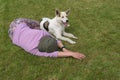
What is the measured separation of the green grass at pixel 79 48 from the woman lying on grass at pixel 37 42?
0.14 metres

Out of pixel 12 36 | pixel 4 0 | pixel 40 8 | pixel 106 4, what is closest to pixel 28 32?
pixel 12 36

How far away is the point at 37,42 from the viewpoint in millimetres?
6395

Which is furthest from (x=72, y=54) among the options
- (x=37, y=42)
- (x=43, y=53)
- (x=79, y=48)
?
(x=37, y=42)

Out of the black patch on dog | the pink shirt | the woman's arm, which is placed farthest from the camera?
the black patch on dog

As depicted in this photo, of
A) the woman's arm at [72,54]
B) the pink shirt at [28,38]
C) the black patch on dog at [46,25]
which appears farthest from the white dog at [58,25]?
the woman's arm at [72,54]

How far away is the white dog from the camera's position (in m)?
7.00

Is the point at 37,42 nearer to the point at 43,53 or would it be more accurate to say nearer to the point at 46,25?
the point at 43,53

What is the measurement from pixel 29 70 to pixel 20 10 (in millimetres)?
3941

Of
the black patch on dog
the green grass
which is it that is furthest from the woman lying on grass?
the black patch on dog

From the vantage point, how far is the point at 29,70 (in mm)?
5961

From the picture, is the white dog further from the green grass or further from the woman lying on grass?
the woman lying on grass

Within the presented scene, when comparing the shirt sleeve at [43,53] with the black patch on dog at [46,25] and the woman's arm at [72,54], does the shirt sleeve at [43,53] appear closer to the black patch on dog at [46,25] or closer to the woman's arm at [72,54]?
the woman's arm at [72,54]

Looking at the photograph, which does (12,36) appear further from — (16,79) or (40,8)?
(40,8)

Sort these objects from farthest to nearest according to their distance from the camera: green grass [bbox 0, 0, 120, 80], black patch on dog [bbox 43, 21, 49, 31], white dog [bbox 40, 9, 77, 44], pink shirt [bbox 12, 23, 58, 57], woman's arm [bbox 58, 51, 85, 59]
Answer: black patch on dog [bbox 43, 21, 49, 31] < white dog [bbox 40, 9, 77, 44] < pink shirt [bbox 12, 23, 58, 57] < woman's arm [bbox 58, 51, 85, 59] < green grass [bbox 0, 0, 120, 80]
